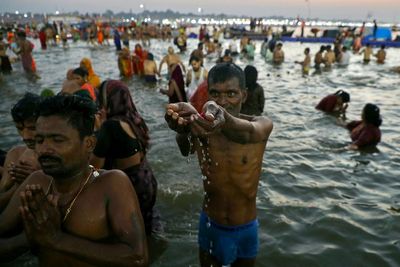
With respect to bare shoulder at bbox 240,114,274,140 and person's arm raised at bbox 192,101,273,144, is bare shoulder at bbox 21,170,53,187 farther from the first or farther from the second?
bare shoulder at bbox 240,114,274,140

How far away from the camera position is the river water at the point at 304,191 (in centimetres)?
405

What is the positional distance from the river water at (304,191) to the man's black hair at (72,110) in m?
2.49

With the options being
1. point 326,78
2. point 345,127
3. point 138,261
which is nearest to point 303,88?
point 326,78

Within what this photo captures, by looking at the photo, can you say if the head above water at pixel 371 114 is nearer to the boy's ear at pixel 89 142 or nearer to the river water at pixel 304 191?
the river water at pixel 304 191

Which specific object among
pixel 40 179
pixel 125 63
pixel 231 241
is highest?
pixel 40 179

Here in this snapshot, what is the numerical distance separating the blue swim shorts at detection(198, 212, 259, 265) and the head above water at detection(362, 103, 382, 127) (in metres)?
5.02

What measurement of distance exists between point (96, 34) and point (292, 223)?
2929 cm

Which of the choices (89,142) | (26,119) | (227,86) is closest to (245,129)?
(227,86)

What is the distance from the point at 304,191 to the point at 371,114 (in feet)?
8.06

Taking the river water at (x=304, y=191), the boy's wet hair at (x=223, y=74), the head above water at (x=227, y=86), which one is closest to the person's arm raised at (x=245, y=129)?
the head above water at (x=227, y=86)

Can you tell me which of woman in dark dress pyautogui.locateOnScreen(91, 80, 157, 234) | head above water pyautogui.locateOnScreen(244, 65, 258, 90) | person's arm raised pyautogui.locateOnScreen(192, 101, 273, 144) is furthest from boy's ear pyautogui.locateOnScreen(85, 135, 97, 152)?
head above water pyautogui.locateOnScreen(244, 65, 258, 90)

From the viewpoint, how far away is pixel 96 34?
30.3 meters

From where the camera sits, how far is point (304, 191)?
5555 millimetres

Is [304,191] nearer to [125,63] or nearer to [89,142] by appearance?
[89,142]
